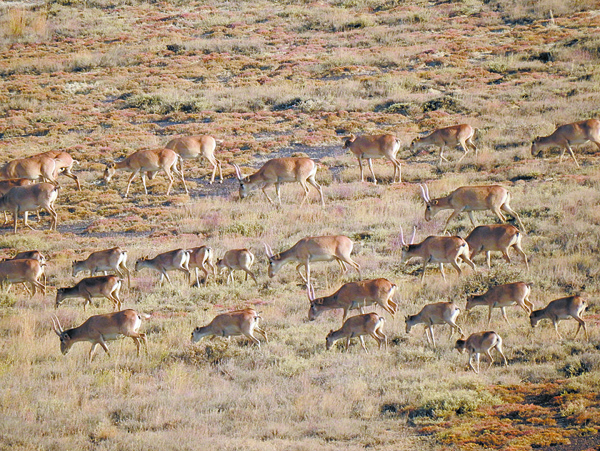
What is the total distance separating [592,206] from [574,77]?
20.2 m

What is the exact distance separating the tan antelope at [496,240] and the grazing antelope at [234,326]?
608 cm

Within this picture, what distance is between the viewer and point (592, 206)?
22.0 m

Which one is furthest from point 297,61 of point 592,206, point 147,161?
point 592,206

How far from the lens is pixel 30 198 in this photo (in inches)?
985

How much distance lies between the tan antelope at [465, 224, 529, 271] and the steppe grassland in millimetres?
730

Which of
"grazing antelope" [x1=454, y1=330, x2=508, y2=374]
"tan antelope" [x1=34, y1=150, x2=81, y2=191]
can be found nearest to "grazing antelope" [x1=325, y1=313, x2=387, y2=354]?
"grazing antelope" [x1=454, y1=330, x2=508, y2=374]

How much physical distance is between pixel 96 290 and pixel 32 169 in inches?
476

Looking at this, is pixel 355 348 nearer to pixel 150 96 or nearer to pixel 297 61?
pixel 150 96

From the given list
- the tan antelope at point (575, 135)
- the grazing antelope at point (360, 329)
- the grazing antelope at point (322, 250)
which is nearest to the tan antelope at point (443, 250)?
the grazing antelope at point (322, 250)

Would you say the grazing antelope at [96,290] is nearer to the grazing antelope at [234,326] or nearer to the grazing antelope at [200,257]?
the grazing antelope at [200,257]

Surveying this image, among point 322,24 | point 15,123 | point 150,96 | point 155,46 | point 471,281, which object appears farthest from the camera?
point 322,24

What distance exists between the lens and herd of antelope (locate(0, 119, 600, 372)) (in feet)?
48.0

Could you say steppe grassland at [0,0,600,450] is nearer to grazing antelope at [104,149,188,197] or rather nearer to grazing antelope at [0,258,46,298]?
grazing antelope at [0,258,46,298]

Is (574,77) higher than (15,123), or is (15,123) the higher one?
(574,77)
